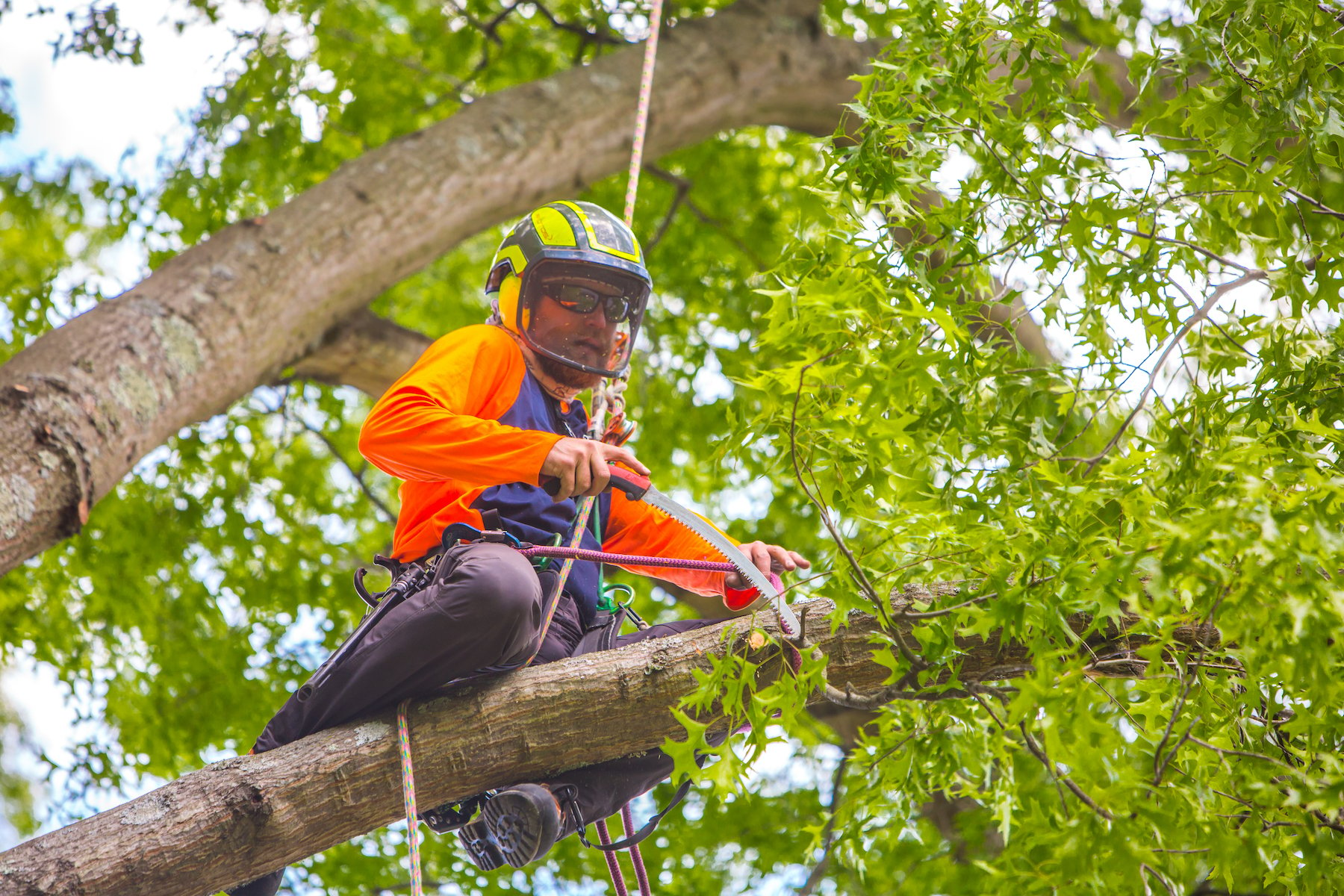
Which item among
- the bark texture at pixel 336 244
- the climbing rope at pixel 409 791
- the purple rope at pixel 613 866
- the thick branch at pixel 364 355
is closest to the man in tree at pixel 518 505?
the climbing rope at pixel 409 791

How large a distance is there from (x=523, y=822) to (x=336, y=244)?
3.14 metres

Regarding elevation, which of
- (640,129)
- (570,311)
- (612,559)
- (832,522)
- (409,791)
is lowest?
(409,791)

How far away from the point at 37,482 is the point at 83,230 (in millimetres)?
6598

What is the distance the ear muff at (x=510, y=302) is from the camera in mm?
3635

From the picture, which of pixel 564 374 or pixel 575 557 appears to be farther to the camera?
pixel 564 374

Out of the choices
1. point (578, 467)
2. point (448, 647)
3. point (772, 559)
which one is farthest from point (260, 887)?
point (772, 559)

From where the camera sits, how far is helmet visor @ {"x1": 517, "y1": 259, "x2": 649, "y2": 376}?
3.59 m

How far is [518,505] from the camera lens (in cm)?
333

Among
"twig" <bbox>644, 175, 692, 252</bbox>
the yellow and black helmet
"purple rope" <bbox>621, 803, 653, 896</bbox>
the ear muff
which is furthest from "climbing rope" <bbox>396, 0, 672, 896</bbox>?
"twig" <bbox>644, 175, 692, 252</bbox>

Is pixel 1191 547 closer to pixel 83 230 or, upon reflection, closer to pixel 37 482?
pixel 37 482

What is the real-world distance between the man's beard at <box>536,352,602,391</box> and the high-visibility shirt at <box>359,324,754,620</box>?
68 millimetres

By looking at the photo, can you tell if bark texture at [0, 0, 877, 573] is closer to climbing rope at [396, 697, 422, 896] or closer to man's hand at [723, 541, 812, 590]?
climbing rope at [396, 697, 422, 896]

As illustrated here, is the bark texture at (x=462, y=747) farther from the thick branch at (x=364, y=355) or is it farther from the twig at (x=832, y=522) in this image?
the thick branch at (x=364, y=355)

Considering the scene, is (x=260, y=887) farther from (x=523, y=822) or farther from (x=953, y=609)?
(x=953, y=609)
